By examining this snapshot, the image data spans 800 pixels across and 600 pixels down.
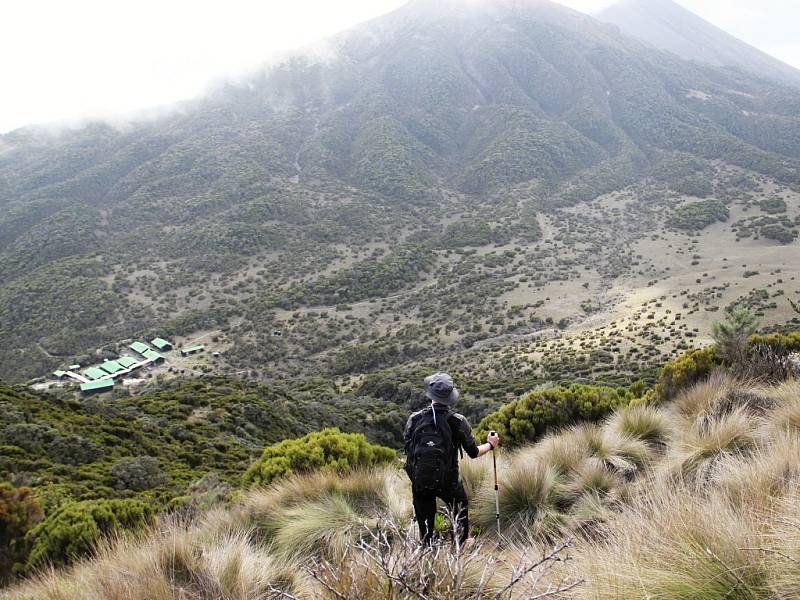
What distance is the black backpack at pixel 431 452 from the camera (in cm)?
376

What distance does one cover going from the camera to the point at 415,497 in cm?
391

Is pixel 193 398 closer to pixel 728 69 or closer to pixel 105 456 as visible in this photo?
pixel 105 456

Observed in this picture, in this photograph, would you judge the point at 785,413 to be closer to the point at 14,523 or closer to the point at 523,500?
the point at 523,500

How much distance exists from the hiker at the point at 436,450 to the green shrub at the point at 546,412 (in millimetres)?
4117

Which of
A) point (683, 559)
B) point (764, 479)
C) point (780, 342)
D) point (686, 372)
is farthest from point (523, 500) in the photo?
point (780, 342)

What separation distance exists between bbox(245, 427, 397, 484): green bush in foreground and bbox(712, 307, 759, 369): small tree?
20.4ft

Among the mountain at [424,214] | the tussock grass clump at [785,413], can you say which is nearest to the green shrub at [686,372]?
the tussock grass clump at [785,413]

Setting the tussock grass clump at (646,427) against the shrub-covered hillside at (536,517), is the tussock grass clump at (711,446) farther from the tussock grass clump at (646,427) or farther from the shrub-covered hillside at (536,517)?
the tussock grass clump at (646,427)

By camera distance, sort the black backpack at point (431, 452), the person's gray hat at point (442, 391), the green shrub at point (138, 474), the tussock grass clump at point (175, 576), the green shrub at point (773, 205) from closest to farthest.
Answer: the tussock grass clump at point (175, 576) → the black backpack at point (431, 452) → the person's gray hat at point (442, 391) → the green shrub at point (138, 474) → the green shrub at point (773, 205)

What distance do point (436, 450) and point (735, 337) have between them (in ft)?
25.5

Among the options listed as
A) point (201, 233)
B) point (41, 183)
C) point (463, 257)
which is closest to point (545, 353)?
point (463, 257)

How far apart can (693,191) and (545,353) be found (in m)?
69.8

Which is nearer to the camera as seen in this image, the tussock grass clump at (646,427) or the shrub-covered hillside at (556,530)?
the shrub-covered hillside at (556,530)

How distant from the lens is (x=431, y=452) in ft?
12.4
